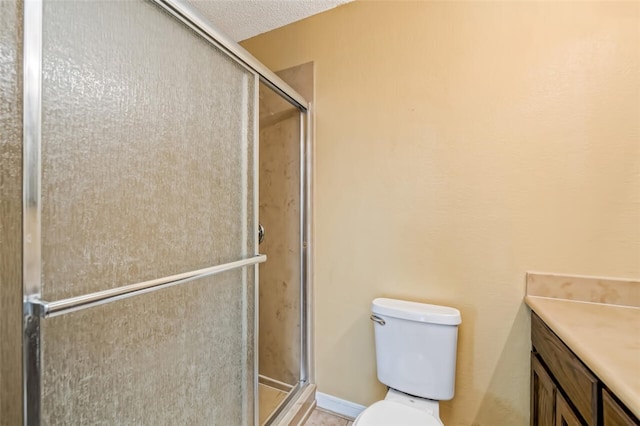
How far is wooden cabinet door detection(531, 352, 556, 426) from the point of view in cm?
97

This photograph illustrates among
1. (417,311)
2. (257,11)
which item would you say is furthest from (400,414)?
(257,11)

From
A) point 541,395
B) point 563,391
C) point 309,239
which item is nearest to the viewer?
point 563,391

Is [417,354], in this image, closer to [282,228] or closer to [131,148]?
[282,228]

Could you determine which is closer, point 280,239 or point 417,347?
point 417,347

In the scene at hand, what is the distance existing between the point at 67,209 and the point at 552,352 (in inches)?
59.8

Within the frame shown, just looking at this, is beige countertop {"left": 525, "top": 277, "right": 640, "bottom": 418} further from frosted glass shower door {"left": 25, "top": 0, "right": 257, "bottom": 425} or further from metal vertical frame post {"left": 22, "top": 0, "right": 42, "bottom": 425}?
metal vertical frame post {"left": 22, "top": 0, "right": 42, "bottom": 425}

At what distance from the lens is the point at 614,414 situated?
632mm

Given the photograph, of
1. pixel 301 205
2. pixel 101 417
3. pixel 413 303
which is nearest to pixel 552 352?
pixel 413 303

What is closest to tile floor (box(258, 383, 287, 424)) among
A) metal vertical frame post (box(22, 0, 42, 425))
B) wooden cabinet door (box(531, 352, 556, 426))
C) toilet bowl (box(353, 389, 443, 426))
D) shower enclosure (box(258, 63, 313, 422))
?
shower enclosure (box(258, 63, 313, 422))

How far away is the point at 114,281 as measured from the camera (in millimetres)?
725

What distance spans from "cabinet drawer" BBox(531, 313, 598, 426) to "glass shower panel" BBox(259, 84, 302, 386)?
3.83 ft

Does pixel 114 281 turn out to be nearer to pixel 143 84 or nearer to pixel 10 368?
pixel 10 368

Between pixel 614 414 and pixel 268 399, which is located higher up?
pixel 614 414

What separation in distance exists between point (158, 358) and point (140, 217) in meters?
0.44
